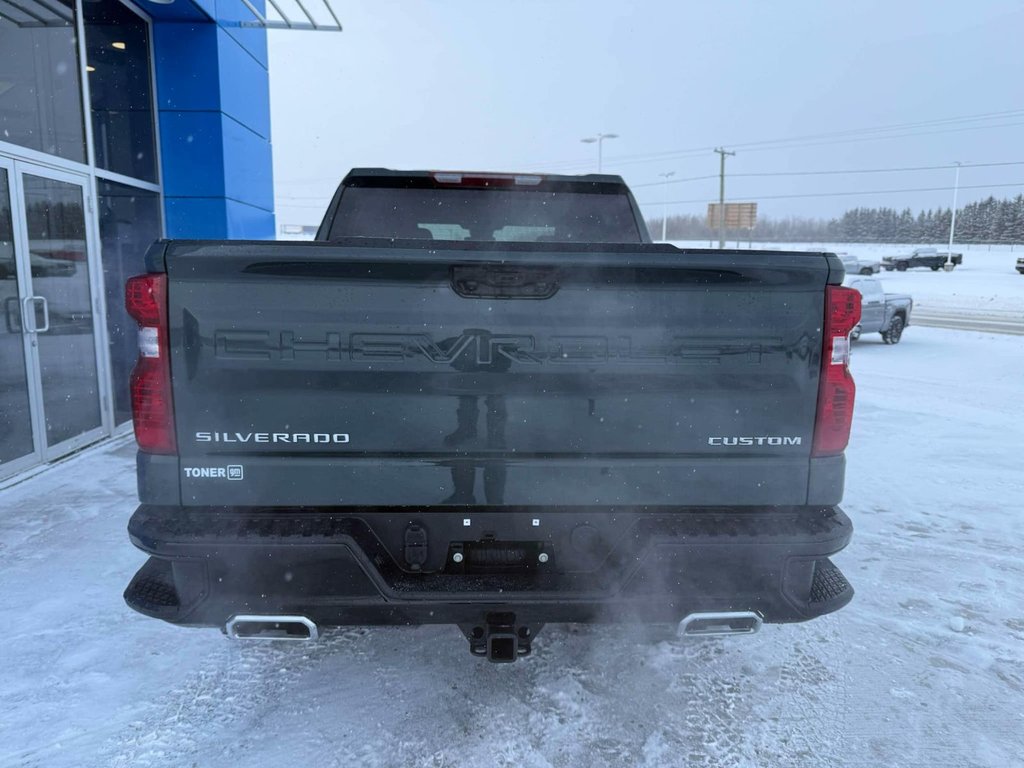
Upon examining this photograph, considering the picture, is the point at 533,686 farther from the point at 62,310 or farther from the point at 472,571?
the point at 62,310

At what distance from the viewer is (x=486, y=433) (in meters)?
2.46

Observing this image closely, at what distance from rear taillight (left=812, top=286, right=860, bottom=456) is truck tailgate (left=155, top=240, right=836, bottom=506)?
4 centimetres

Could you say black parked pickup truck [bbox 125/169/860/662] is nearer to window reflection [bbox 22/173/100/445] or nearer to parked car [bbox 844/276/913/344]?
window reflection [bbox 22/173/100/445]

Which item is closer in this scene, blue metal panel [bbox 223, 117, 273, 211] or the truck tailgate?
the truck tailgate

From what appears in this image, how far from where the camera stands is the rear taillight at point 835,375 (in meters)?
2.51

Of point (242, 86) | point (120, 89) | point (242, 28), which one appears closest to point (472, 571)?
point (120, 89)

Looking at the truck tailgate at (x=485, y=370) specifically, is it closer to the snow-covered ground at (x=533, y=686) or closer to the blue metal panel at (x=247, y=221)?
the snow-covered ground at (x=533, y=686)

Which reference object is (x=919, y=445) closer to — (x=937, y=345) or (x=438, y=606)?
(x=438, y=606)

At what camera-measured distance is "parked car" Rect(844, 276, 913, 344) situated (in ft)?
48.9

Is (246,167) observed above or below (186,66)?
below

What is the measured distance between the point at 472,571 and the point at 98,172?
7336mm

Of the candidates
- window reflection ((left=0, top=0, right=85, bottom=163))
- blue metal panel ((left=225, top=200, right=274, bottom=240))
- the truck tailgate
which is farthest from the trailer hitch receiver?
blue metal panel ((left=225, top=200, right=274, bottom=240))

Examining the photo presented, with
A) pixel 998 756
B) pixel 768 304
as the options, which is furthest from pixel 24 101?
pixel 998 756

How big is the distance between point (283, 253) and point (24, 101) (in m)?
6.25
